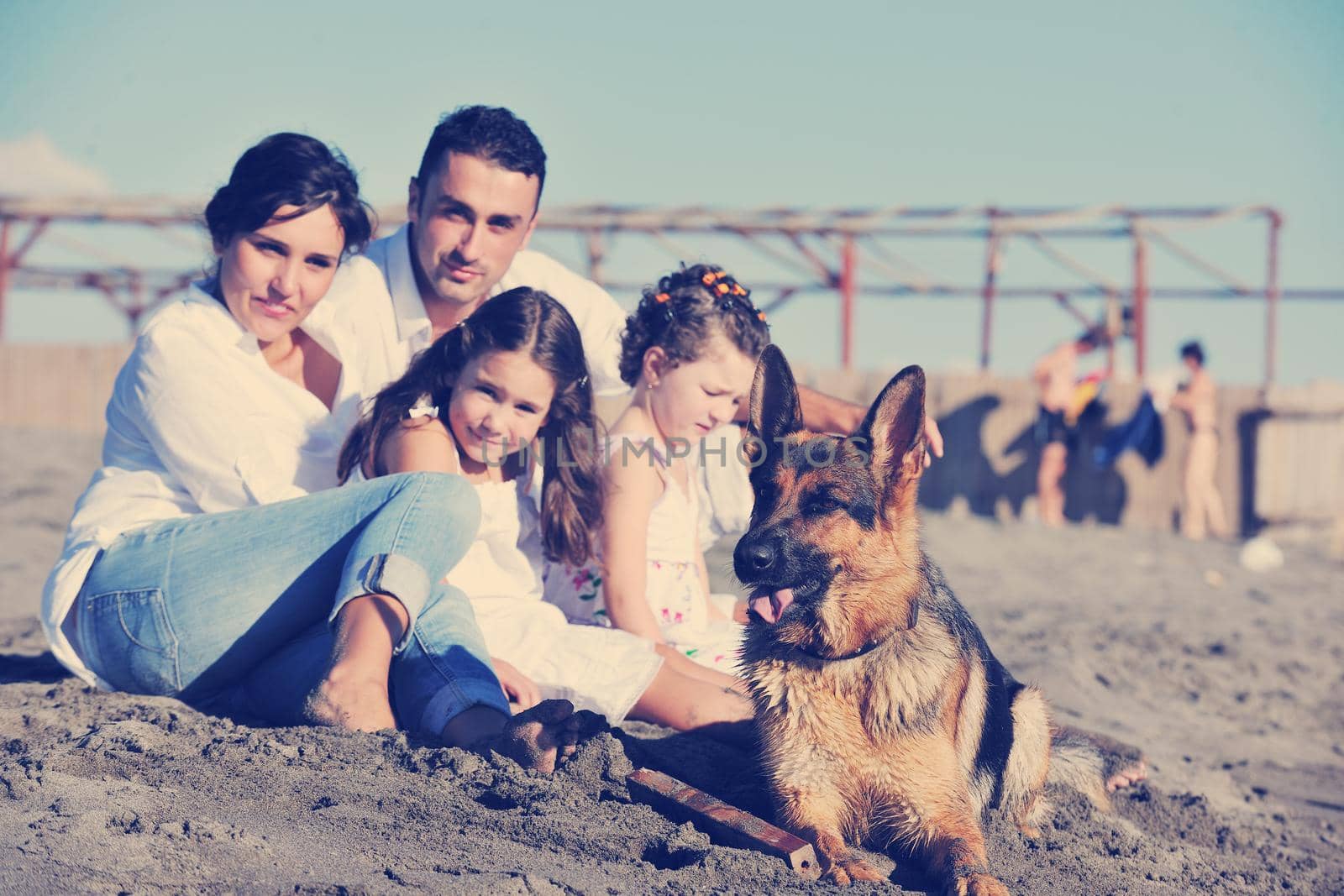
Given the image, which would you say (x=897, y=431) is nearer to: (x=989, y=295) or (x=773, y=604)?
(x=773, y=604)

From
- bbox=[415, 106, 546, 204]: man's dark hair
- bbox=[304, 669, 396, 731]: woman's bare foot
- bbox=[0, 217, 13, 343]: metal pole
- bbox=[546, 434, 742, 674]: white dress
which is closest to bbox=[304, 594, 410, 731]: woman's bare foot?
bbox=[304, 669, 396, 731]: woman's bare foot

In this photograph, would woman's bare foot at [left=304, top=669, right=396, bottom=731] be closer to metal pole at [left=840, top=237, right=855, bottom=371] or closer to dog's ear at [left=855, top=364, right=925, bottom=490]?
dog's ear at [left=855, top=364, right=925, bottom=490]

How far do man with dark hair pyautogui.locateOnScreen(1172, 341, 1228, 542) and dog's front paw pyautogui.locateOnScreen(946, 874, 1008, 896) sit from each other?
11.5 metres

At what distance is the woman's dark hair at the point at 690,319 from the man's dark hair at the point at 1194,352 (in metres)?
10.3

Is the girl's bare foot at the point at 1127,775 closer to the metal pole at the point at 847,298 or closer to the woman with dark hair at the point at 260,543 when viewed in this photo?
the woman with dark hair at the point at 260,543

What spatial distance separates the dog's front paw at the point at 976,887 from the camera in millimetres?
2707

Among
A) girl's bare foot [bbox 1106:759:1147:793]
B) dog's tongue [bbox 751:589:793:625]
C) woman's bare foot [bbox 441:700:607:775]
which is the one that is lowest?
girl's bare foot [bbox 1106:759:1147:793]

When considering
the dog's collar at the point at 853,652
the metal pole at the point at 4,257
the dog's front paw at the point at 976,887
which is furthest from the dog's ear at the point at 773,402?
the metal pole at the point at 4,257

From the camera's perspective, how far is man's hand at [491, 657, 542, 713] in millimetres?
3699

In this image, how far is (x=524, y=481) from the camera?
13.7 ft

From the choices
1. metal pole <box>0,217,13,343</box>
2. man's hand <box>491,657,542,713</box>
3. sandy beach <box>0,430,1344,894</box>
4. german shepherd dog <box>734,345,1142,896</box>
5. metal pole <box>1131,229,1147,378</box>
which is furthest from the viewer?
metal pole <box>0,217,13,343</box>

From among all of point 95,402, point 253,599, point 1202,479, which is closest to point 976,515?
point 1202,479

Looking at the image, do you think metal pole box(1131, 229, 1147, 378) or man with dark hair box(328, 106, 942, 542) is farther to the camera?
metal pole box(1131, 229, 1147, 378)

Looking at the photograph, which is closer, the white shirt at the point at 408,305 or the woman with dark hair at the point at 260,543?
the woman with dark hair at the point at 260,543
